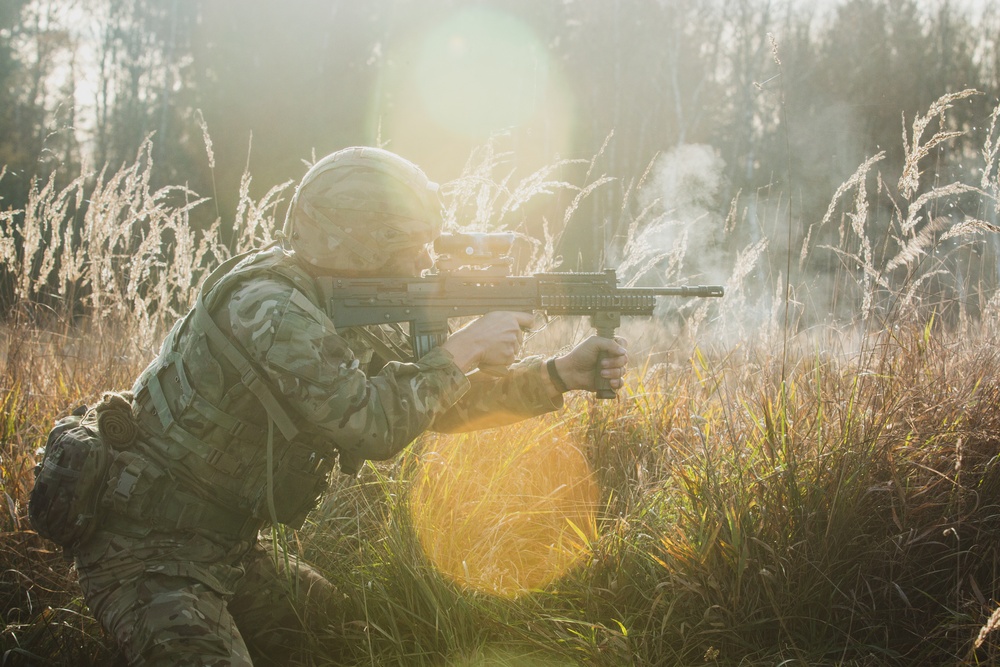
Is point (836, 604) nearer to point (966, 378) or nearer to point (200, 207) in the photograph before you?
Answer: point (966, 378)

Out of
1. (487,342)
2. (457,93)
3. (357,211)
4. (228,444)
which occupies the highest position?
(457,93)

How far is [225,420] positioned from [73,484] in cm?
54

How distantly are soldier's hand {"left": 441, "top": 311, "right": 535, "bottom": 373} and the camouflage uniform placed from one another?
10cm

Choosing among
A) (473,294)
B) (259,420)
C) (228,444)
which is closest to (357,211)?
(473,294)

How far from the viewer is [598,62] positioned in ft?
66.8

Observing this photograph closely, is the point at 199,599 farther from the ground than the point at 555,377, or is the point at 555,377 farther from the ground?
the point at 555,377

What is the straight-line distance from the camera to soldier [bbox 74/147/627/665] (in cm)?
256

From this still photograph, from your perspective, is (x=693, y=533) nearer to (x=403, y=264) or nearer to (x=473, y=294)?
(x=473, y=294)

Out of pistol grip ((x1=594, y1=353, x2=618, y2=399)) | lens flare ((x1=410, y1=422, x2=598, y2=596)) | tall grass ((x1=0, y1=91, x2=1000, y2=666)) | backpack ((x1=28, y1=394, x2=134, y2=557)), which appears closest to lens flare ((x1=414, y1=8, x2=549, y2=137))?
lens flare ((x1=410, y1=422, x2=598, y2=596))

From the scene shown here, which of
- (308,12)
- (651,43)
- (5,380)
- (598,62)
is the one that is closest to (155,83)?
(308,12)

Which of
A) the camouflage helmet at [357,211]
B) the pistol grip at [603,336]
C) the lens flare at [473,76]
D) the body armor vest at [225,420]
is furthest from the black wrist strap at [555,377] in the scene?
the lens flare at [473,76]

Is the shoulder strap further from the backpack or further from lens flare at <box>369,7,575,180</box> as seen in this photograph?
lens flare at <box>369,7,575,180</box>

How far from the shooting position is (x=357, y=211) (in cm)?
285

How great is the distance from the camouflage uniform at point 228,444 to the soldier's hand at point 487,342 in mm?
100
